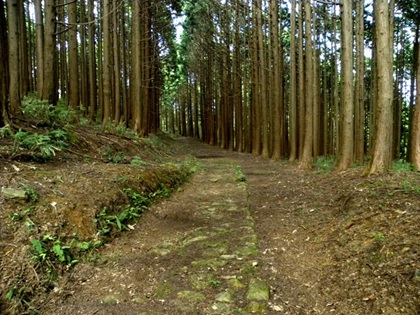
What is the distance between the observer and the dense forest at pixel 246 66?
6.93m

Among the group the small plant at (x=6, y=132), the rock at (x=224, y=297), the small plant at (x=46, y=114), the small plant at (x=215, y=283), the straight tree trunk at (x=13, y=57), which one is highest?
the straight tree trunk at (x=13, y=57)

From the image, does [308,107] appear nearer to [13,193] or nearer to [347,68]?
[347,68]

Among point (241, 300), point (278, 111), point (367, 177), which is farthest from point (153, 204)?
point (278, 111)

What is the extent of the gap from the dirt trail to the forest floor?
0.04ft

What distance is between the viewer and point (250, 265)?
356 cm

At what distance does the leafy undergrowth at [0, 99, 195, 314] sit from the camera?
298 cm

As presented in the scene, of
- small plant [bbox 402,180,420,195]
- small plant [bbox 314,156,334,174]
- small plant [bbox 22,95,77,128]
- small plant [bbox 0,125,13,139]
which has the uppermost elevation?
small plant [bbox 22,95,77,128]

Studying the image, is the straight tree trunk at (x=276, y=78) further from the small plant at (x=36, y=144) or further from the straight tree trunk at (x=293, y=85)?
the small plant at (x=36, y=144)

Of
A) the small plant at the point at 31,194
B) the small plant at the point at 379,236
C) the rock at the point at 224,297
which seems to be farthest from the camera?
the small plant at the point at 31,194

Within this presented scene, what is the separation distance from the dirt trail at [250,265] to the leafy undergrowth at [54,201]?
195 millimetres

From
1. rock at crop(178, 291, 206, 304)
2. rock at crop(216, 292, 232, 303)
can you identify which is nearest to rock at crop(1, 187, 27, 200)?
rock at crop(178, 291, 206, 304)

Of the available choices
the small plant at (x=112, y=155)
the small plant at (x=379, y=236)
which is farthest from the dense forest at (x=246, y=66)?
the small plant at (x=379, y=236)

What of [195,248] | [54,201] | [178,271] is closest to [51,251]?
[54,201]

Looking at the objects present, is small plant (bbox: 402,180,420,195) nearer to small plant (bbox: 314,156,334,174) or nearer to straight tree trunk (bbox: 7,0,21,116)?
small plant (bbox: 314,156,334,174)
